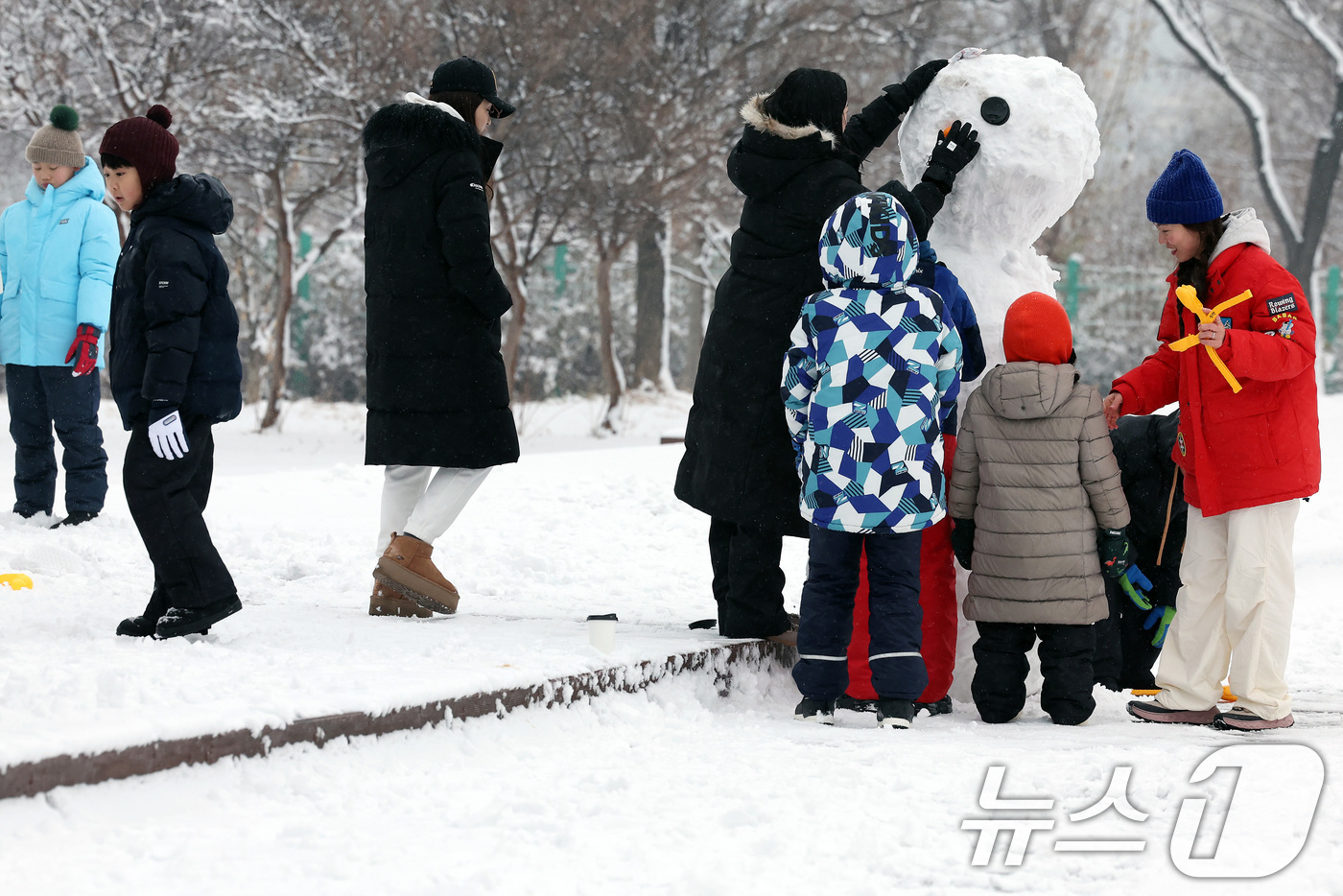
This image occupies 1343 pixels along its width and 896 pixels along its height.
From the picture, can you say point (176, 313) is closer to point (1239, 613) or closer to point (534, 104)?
point (1239, 613)

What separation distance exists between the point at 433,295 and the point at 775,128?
4.25 ft

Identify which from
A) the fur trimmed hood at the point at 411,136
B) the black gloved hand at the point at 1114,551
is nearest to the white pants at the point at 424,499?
the fur trimmed hood at the point at 411,136

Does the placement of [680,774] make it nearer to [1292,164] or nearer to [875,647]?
[875,647]

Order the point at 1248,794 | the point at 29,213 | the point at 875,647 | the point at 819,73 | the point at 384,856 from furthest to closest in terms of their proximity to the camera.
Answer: the point at 29,213
the point at 819,73
the point at 875,647
the point at 1248,794
the point at 384,856

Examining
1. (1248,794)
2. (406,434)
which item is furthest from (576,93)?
(1248,794)

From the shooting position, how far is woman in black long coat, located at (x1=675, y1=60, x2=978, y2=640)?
3.88 meters

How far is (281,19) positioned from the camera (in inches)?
423

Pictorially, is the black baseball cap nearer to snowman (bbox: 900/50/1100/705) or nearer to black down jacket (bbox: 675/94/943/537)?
black down jacket (bbox: 675/94/943/537)

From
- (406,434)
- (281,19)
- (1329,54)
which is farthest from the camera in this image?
(1329,54)

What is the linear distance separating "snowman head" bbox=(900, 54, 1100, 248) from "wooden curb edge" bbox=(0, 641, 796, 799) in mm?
1658

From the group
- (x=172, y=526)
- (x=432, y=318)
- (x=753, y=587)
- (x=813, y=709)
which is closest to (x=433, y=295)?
(x=432, y=318)

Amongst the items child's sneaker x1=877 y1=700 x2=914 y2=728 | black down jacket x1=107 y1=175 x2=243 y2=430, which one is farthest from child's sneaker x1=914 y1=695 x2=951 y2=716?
black down jacket x1=107 y1=175 x2=243 y2=430

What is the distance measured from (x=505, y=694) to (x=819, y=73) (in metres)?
2.14

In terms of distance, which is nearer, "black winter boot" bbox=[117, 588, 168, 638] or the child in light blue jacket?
"black winter boot" bbox=[117, 588, 168, 638]
